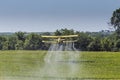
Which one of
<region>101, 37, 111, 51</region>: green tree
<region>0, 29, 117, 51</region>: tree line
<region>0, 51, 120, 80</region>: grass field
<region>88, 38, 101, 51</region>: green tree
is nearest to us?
<region>0, 51, 120, 80</region>: grass field

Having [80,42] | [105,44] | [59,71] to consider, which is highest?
[80,42]

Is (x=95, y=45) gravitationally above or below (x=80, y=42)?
below

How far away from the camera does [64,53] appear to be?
43.2 m

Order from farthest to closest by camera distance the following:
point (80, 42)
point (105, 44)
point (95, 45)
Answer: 1. point (95, 45)
2. point (105, 44)
3. point (80, 42)

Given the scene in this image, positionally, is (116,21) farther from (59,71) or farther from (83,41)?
(59,71)

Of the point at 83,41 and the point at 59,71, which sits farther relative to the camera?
the point at 83,41

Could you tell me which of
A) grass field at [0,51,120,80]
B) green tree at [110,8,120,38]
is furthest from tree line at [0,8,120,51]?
grass field at [0,51,120,80]

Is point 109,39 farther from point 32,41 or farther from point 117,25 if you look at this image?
point 32,41

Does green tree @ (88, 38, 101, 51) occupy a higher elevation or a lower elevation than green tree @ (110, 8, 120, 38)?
lower

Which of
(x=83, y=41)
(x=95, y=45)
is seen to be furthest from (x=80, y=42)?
(x=95, y=45)

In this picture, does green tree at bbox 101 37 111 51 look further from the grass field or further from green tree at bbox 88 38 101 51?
the grass field

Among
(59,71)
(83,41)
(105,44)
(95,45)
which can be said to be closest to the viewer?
(59,71)

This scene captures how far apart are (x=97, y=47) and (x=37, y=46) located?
11125 millimetres

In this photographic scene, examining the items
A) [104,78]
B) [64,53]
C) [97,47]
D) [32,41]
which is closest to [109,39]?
[97,47]
